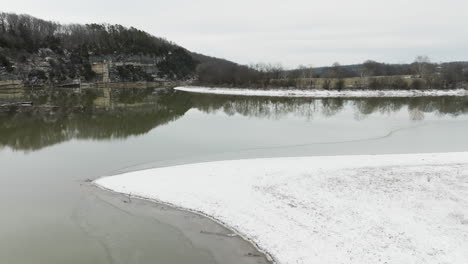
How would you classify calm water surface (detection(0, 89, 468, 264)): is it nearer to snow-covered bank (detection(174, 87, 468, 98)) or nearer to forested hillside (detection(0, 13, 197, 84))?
snow-covered bank (detection(174, 87, 468, 98))

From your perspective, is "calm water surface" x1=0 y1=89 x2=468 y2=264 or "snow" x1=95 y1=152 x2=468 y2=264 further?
"calm water surface" x1=0 y1=89 x2=468 y2=264

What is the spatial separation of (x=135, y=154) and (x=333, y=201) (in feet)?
35.1

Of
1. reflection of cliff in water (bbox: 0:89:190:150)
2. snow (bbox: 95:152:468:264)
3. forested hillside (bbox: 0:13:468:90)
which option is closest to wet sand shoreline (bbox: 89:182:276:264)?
snow (bbox: 95:152:468:264)

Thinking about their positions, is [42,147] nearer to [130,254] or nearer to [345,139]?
[130,254]

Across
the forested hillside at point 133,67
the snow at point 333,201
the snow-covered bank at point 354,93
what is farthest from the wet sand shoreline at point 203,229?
the forested hillside at point 133,67

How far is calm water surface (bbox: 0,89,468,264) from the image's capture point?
316 inches

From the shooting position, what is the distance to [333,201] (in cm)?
1002

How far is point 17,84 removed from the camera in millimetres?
76812

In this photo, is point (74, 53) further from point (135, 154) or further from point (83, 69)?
point (135, 154)

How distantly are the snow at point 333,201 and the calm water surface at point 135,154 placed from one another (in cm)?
83

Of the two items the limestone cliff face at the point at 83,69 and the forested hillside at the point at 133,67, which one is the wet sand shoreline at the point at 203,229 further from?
the limestone cliff face at the point at 83,69

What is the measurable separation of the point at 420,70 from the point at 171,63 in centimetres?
7527

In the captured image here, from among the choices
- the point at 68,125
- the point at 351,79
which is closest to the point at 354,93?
the point at 351,79

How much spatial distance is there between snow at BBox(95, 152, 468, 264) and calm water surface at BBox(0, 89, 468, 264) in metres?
0.83
